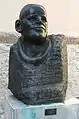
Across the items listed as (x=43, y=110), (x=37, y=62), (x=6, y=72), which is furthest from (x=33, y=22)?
(x=6, y=72)

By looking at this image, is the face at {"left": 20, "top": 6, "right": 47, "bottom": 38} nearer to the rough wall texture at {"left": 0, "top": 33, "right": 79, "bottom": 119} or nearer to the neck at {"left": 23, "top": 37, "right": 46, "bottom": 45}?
the neck at {"left": 23, "top": 37, "right": 46, "bottom": 45}

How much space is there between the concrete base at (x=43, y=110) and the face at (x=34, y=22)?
38cm

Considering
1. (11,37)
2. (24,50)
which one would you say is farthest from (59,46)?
(11,37)

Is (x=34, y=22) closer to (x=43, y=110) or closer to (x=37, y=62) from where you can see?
(x=37, y=62)

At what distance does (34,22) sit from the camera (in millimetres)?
1682

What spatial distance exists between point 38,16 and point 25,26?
9 centimetres

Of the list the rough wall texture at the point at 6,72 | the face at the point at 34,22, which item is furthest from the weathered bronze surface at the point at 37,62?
the rough wall texture at the point at 6,72

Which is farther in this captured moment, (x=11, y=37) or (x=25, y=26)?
(x=11, y=37)

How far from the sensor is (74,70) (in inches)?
105

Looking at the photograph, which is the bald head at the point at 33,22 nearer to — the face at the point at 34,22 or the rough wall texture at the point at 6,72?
the face at the point at 34,22

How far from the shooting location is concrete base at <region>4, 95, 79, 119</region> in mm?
1650

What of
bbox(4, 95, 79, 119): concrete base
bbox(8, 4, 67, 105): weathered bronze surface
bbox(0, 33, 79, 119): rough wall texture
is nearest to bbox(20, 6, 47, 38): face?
bbox(8, 4, 67, 105): weathered bronze surface

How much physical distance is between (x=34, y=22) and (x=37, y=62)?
0.22m

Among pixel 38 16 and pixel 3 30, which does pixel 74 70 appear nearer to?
pixel 3 30
